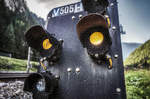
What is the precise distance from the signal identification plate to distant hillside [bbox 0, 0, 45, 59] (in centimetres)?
1034

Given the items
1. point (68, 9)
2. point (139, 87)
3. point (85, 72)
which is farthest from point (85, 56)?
point (139, 87)

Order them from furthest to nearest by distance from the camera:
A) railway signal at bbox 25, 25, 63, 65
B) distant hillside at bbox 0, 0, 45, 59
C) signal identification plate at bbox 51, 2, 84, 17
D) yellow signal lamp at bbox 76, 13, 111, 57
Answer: distant hillside at bbox 0, 0, 45, 59 < signal identification plate at bbox 51, 2, 84, 17 < railway signal at bbox 25, 25, 63, 65 < yellow signal lamp at bbox 76, 13, 111, 57

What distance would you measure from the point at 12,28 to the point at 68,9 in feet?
40.0

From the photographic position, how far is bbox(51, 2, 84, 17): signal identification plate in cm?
157

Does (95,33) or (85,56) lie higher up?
(95,33)

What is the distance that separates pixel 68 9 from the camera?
5.44 ft

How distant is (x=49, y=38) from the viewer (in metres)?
1.25

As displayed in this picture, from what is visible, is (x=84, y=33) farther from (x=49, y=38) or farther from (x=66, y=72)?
(x=66, y=72)

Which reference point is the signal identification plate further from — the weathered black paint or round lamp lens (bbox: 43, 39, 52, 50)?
round lamp lens (bbox: 43, 39, 52, 50)

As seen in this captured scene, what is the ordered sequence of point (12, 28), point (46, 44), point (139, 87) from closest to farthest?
1. point (46, 44)
2. point (139, 87)
3. point (12, 28)

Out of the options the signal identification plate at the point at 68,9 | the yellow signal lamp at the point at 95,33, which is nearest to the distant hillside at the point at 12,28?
the signal identification plate at the point at 68,9

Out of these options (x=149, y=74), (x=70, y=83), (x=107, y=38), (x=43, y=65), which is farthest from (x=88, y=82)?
Answer: (x=149, y=74)

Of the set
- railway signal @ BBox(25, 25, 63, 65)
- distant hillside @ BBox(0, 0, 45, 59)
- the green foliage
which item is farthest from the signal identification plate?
distant hillside @ BBox(0, 0, 45, 59)

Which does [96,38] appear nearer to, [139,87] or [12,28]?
[139,87]
